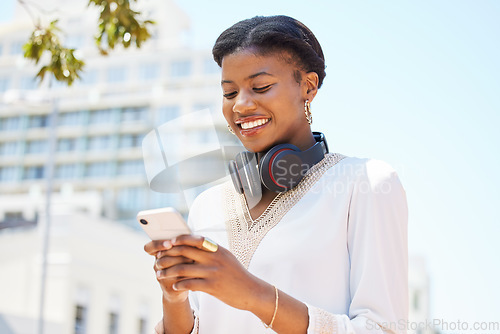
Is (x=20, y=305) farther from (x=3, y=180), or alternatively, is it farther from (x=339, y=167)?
(x=3, y=180)

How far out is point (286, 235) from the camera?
6.93 feet

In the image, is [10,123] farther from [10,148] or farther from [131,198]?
[131,198]

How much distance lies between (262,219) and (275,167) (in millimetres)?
204

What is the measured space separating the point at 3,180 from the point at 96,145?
10.0 m

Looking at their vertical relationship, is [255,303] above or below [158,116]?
below

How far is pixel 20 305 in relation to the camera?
2622cm

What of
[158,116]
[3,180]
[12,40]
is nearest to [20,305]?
[158,116]

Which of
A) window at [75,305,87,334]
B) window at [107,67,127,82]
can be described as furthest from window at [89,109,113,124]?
window at [75,305,87,334]

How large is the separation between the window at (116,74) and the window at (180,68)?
16.7 ft

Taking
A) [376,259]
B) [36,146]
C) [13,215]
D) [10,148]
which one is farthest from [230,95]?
[10,148]

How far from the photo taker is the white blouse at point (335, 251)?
1914 millimetres

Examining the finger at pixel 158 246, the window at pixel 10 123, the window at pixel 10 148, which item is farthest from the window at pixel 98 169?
the finger at pixel 158 246

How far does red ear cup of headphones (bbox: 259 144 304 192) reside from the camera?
2.17m

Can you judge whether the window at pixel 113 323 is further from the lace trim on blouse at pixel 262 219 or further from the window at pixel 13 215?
the window at pixel 13 215
